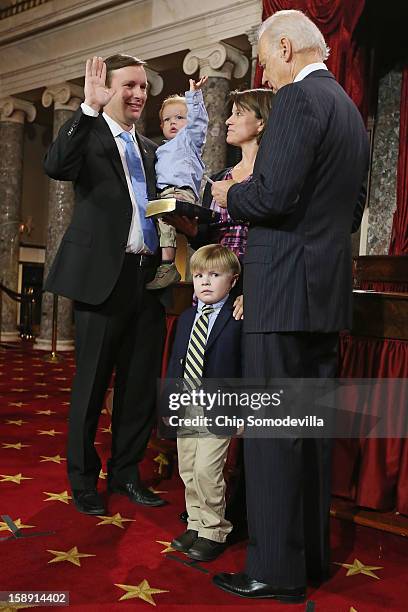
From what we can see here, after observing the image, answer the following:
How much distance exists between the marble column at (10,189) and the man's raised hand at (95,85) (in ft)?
29.5

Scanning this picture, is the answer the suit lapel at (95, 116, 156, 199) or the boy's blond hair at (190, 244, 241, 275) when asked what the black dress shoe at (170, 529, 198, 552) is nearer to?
the boy's blond hair at (190, 244, 241, 275)

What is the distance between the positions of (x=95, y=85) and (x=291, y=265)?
1.13 m

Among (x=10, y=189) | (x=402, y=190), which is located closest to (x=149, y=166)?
(x=402, y=190)

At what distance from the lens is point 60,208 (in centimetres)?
1008

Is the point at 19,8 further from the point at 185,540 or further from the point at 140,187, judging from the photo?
the point at 185,540

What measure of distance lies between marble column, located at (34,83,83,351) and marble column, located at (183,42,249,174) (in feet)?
9.19

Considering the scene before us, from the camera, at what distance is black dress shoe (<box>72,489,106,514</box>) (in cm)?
288

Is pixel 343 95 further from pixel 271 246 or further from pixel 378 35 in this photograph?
pixel 378 35

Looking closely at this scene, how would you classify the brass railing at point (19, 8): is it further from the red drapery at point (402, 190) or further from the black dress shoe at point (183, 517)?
the black dress shoe at point (183, 517)

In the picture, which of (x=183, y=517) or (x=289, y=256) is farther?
(x=183, y=517)

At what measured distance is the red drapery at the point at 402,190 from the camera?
272 inches

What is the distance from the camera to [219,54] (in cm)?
767

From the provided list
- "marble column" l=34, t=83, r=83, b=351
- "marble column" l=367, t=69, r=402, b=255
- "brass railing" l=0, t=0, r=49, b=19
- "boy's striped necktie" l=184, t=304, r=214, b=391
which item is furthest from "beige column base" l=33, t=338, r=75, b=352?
"boy's striped necktie" l=184, t=304, r=214, b=391

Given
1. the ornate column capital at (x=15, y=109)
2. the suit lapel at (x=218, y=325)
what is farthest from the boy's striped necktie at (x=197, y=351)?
the ornate column capital at (x=15, y=109)
